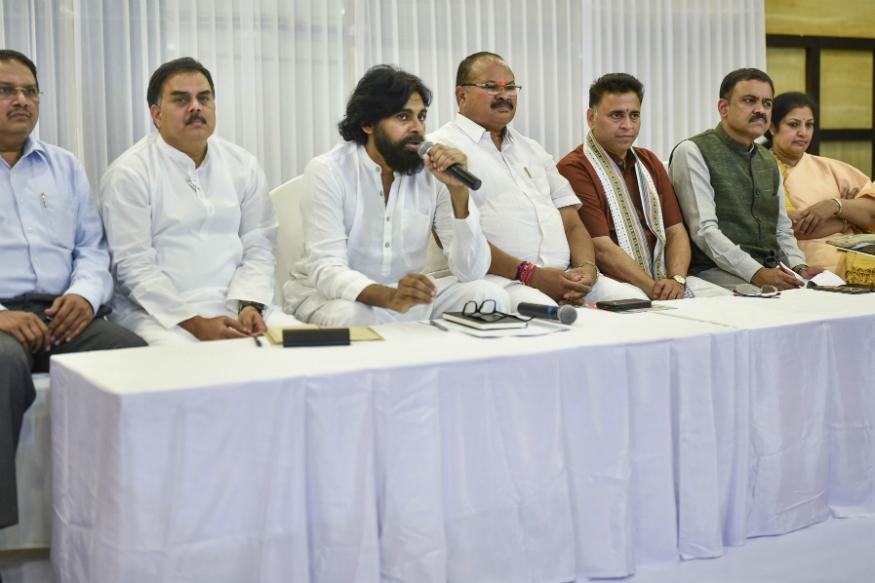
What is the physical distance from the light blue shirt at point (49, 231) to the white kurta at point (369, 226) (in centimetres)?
65

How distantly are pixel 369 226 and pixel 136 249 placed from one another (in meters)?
0.74

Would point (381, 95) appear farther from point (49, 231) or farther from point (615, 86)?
point (615, 86)

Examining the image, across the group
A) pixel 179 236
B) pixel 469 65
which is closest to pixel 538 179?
pixel 469 65

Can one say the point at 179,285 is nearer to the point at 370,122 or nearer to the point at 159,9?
the point at 370,122

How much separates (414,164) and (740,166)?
1724 mm

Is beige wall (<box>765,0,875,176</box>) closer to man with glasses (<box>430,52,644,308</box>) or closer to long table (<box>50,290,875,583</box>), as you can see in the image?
man with glasses (<box>430,52,644,308</box>)

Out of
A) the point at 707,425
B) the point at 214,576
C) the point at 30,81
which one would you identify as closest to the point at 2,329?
the point at 30,81

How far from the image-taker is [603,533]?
7.13 ft

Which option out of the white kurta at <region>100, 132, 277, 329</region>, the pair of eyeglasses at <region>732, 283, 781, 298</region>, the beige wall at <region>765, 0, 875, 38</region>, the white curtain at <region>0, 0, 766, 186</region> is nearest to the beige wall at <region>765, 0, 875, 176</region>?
the beige wall at <region>765, 0, 875, 38</region>

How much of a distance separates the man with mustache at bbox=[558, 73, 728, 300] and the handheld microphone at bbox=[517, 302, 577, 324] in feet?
4.68

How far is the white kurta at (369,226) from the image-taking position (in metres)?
3.08

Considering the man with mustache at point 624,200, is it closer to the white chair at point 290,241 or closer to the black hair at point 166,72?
the white chair at point 290,241

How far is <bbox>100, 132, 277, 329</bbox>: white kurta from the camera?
2.98 meters

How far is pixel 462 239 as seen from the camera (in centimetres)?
312
